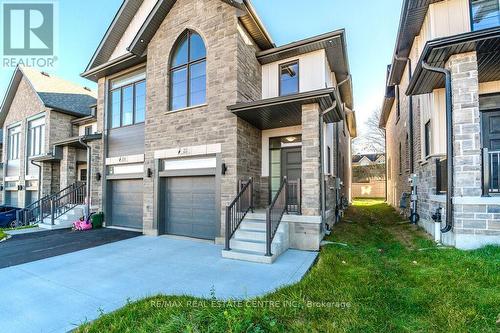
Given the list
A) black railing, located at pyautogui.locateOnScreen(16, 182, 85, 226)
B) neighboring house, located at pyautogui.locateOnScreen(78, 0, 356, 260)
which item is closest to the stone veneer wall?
neighboring house, located at pyautogui.locateOnScreen(78, 0, 356, 260)

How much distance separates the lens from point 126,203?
1031cm

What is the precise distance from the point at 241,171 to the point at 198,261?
2.84 metres

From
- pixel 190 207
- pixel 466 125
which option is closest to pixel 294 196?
pixel 190 207

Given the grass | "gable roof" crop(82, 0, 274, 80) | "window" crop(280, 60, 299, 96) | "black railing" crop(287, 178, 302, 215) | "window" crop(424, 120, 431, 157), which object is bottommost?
the grass

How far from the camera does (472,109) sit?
5496 millimetres

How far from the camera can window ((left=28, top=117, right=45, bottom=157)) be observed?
50.8 feet

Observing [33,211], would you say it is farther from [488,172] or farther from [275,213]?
[488,172]

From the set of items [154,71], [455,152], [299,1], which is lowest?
[455,152]

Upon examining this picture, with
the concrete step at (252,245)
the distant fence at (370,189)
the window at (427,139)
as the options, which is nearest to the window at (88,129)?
the concrete step at (252,245)

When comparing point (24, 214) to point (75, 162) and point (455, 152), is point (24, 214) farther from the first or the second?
point (455, 152)

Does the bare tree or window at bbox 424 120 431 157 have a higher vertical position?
the bare tree

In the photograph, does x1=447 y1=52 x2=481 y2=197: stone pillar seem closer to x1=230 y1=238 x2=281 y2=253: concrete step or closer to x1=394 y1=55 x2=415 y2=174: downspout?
x1=230 y1=238 x2=281 y2=253: concrete step

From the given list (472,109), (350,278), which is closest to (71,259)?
(350,278)

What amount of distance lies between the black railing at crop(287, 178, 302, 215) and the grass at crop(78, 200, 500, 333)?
1.92m
